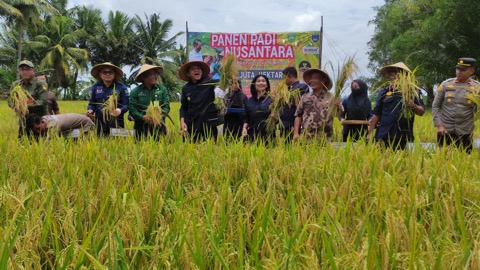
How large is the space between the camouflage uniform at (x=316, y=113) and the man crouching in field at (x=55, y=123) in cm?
173

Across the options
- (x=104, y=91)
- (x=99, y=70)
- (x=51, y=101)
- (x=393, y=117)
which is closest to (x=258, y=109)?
(x=393, y=117)

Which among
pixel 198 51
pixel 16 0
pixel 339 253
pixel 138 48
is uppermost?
pixel 16 0

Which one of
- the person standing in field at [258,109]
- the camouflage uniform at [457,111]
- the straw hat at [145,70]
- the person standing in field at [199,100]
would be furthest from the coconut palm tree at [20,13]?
the camouflage uniform at [457,111]

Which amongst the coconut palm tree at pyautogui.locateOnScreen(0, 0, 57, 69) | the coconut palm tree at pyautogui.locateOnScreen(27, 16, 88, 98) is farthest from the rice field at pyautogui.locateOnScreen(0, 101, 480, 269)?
the coconut palm tree at pyautogui.locateOnScreen(27, 16, 88, 98)

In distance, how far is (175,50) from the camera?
28203mm

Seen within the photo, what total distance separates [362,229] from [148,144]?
1872 millimetres

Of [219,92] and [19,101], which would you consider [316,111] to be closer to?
[219,92]

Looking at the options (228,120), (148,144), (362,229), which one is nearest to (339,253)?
(362,229)

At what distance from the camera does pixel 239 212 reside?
1367 mm

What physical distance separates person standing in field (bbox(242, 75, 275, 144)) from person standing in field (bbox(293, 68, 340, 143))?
350mm

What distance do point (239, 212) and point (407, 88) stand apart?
2199mm

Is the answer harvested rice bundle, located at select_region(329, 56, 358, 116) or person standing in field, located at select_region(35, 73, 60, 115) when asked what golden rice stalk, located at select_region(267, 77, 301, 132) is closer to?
harvested rice bundle, located at select_region(329, 56, 358, 116)

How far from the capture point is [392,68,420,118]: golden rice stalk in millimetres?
3127

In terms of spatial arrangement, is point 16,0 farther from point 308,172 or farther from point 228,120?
point 308,172
